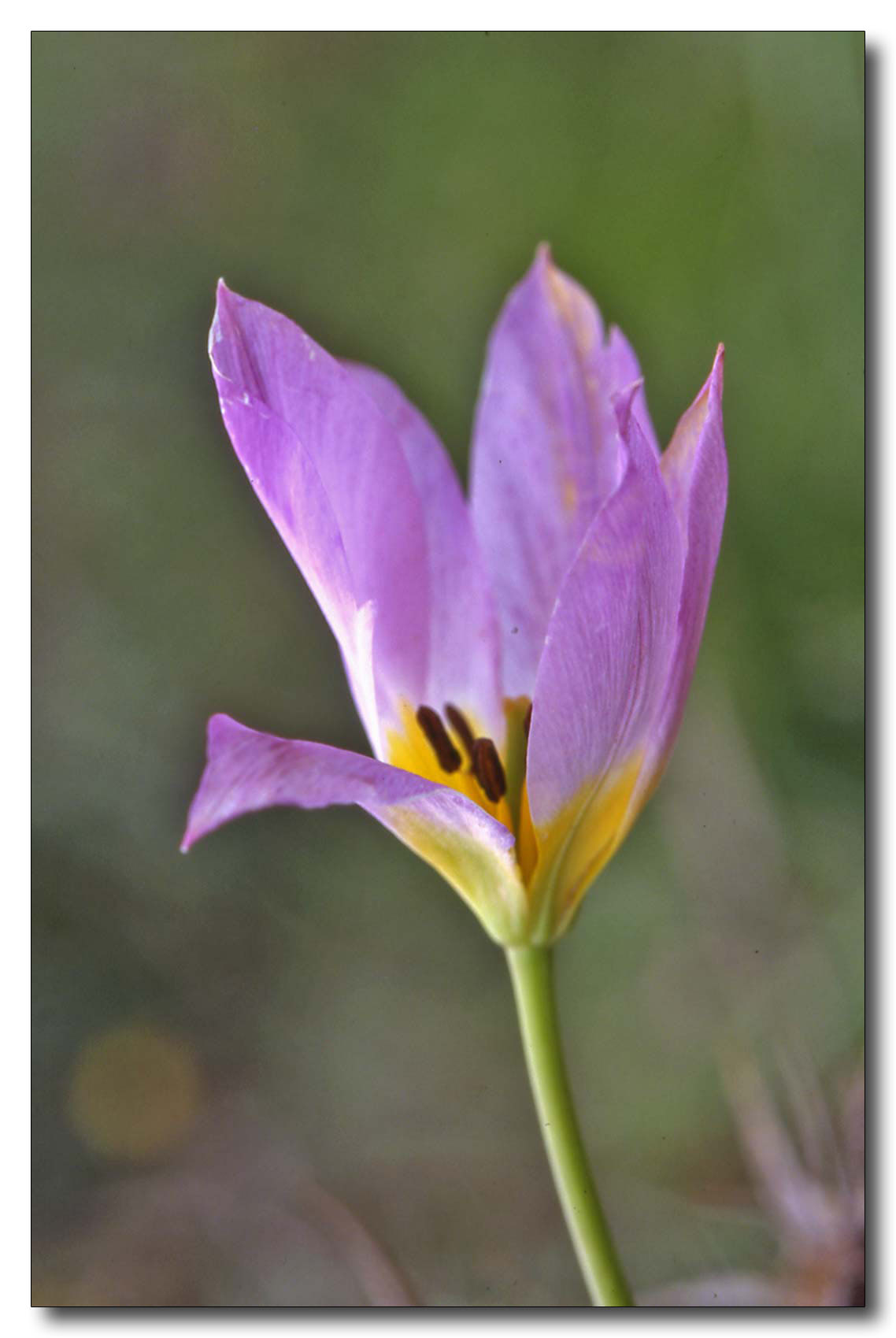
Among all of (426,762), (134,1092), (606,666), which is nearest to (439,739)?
(426,762)

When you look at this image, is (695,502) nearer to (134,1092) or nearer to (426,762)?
(426,762)

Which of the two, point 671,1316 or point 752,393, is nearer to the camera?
point 671,1316

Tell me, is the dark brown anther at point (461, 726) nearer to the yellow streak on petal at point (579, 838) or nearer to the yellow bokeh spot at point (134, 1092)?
the yellow streak on petal at point (579, 838)

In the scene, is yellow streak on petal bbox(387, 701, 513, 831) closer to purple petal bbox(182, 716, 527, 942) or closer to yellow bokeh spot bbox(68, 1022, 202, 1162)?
purple petal bbox(182, 716, 527, 942)

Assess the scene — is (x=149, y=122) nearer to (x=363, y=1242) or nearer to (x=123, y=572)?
(x=123, y=572)

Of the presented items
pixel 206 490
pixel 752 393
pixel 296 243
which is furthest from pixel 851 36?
pixel 206 490

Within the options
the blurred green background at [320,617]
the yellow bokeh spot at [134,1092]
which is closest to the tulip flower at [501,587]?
the blurred green background at [320,617]
